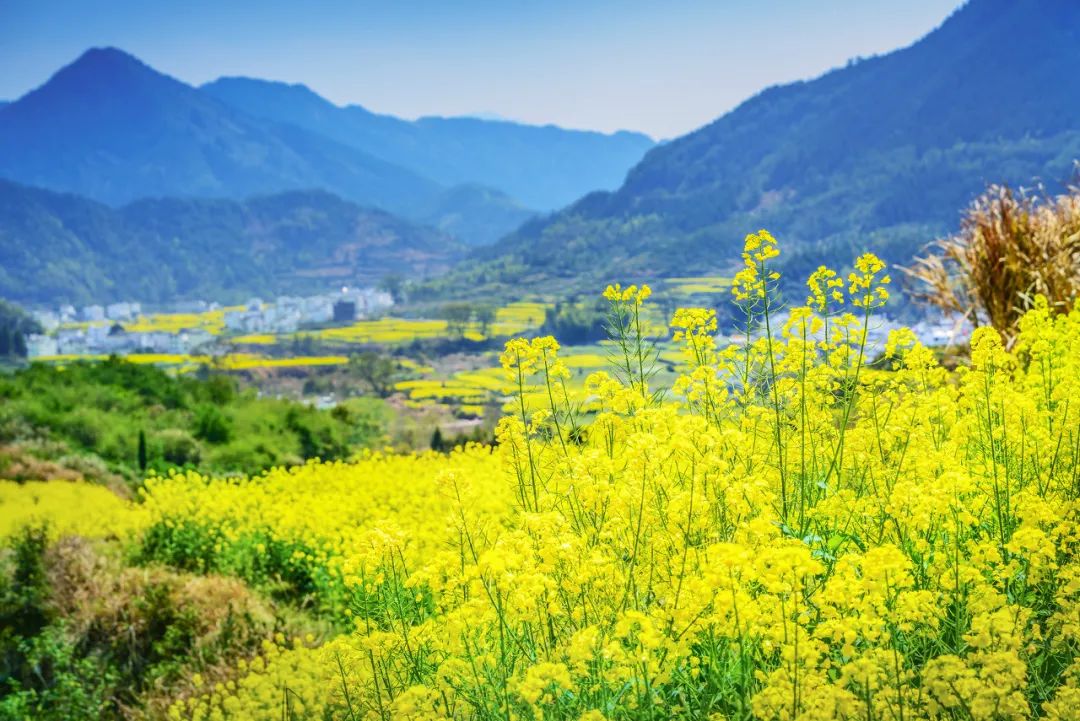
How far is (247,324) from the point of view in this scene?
108m

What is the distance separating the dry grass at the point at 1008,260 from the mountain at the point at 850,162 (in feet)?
212

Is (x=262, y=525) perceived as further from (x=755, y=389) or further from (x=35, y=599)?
(x=755, y=389)

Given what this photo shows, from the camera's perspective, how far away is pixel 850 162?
448 feet

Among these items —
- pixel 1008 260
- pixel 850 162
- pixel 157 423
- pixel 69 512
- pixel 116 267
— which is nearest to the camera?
pixel 1008 260

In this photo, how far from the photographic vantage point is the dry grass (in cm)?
732

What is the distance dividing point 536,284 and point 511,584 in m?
103

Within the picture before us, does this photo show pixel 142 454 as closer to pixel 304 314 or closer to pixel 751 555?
pixel 751 555

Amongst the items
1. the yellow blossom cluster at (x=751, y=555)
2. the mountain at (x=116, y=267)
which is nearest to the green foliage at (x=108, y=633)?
the yellow blossom cluster at (x=751, y=555)

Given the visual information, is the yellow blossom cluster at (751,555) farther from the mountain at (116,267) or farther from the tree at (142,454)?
the mountain at (116,267)

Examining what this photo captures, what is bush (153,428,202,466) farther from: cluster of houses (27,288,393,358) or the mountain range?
cluster of houses (27,288,393,358)

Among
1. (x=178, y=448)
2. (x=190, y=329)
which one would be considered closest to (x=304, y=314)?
(x=190, y=329)

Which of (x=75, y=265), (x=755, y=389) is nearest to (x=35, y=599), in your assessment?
(x=755, y=389)

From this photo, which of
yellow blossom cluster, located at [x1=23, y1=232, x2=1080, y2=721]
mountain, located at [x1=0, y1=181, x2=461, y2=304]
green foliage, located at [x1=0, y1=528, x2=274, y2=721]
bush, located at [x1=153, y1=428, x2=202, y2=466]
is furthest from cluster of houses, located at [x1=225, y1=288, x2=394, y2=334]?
yellow blossom cluster, located at [x1=23, y1=232, x2=1080, y2=721]

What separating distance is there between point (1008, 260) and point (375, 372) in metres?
47.0
